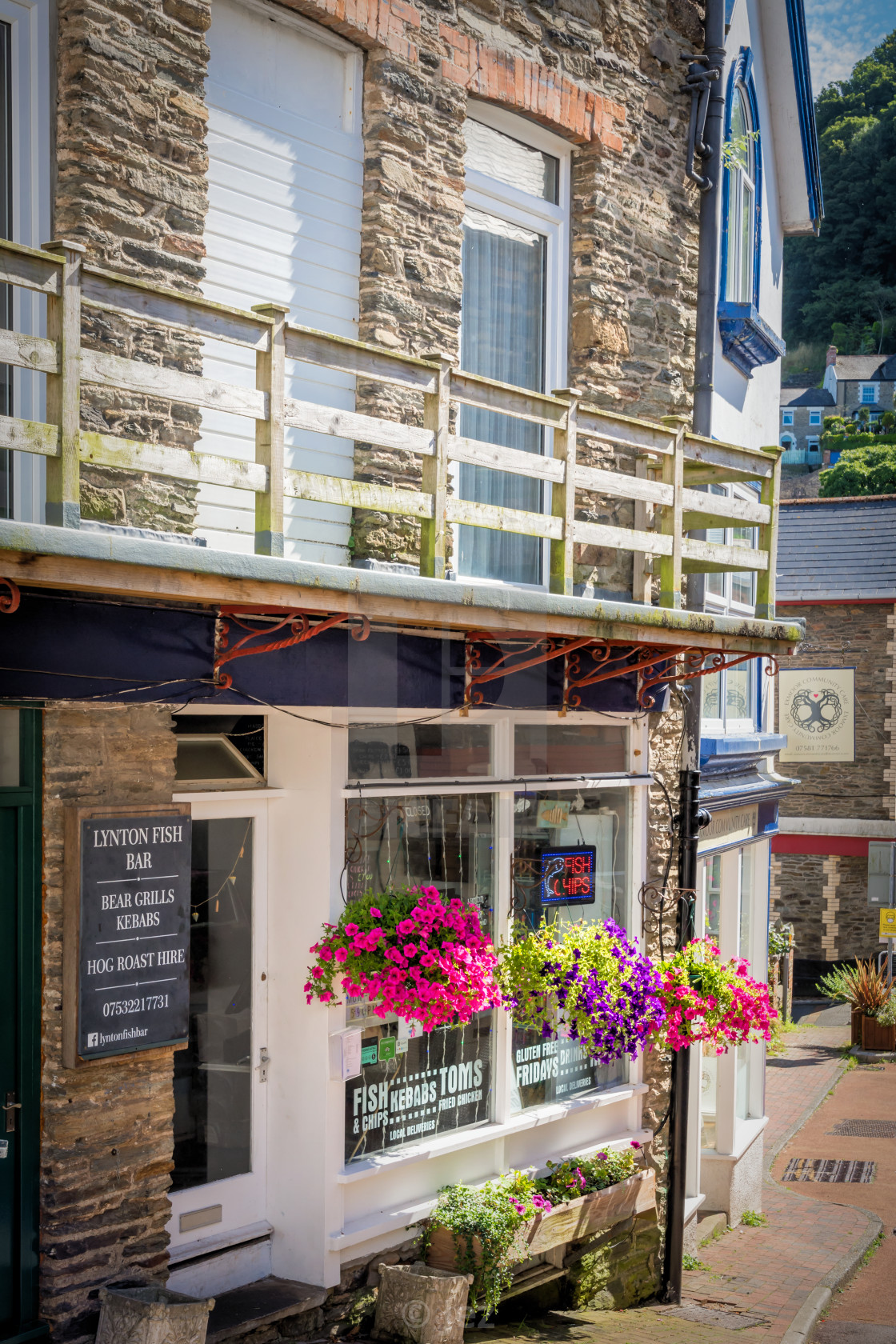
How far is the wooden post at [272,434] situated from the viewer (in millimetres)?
5180

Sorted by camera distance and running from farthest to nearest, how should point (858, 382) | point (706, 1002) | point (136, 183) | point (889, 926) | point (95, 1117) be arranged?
point (858, 382) → point (889, 926) → point (706, 1002) → point (136, 183) → point (95, 1117)

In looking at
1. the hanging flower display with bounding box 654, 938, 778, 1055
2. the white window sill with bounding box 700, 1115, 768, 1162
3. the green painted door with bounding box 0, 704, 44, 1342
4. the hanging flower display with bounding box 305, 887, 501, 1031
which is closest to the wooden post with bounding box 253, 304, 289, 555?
the green painted door with bounding box 0, 704, 44, 1342

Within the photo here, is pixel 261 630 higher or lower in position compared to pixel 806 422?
lower

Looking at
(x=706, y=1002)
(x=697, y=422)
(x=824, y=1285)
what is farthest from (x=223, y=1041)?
(x=697, y=422)

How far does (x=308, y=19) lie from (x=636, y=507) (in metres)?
3.70

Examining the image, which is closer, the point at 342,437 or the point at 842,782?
the point at 342,437

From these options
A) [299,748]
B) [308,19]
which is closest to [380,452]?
[299,748]

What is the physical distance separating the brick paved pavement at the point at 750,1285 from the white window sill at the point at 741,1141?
595 mm

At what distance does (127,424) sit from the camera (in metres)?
5.67

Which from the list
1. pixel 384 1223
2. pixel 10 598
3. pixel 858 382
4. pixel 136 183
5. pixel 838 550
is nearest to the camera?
pixel 10 598

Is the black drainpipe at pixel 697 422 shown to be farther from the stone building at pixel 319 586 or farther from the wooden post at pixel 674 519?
the wooden post at pixel 674 519

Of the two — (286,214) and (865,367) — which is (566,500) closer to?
(286,214)

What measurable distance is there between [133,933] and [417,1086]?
90.6 inches

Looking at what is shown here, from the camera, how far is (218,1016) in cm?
643
